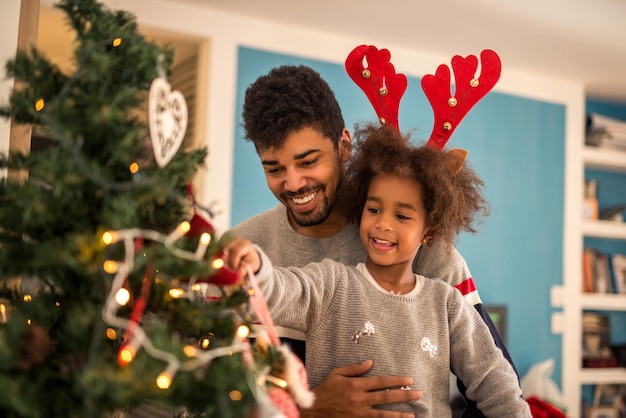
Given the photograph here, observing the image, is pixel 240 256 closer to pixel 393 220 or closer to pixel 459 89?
pixel 393 220

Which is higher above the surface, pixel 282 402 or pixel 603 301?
pixel 282 402

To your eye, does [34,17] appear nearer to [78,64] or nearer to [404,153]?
[78,64]

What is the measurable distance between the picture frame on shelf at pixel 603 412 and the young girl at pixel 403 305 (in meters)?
3.89

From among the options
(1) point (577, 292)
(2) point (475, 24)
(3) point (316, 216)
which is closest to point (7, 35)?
(3) point (316, 216)

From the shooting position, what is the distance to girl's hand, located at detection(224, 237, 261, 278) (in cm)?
79

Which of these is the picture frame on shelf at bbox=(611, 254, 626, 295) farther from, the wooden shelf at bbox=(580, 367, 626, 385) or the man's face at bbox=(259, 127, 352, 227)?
the man's face at bbox=(259, 127, 352, 227)

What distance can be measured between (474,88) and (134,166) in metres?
0.88

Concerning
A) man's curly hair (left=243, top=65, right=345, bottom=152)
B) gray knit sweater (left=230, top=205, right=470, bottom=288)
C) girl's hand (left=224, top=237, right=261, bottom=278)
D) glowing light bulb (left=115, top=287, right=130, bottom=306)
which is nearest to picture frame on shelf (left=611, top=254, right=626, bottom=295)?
gray knit sweater (left=230, top=205, right=470, bottom=288)

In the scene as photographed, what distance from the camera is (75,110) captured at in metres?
0.68

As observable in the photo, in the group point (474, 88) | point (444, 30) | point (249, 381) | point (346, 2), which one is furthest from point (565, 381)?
point (249, 381)

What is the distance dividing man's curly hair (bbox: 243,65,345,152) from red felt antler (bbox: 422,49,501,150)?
24 centimetres

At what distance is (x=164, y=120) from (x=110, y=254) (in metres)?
0.17

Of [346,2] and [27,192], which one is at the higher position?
[346,2]

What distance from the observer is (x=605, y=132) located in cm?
459
